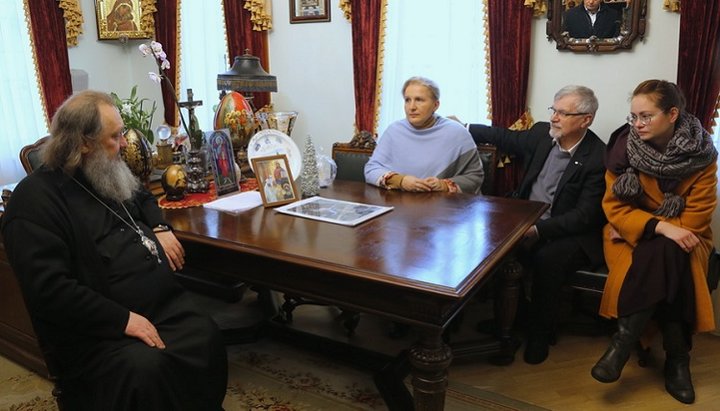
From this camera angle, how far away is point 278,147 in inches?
89.7

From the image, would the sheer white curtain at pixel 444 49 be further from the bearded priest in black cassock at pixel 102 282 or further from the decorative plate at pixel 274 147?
the bearded priest in black cassock at pixel 102 282

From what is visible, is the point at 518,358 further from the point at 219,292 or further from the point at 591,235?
the point at 219,292

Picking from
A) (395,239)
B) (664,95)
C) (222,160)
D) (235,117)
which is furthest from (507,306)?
(235,117)

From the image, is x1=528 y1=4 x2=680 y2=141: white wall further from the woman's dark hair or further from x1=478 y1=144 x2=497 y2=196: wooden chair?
the woman's dark hair

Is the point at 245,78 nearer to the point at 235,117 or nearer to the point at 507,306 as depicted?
the point at 235,117

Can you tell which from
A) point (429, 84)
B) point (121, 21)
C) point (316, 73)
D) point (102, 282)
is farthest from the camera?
point (121, 21)

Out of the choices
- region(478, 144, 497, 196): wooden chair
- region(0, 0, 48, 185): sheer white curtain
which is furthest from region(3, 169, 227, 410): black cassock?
region(0, 0, 48, 185): sheer white curtain

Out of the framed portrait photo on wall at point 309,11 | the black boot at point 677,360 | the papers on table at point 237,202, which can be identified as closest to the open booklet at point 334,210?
the papers on table at point 237,202

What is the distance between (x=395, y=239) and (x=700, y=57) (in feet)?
5.88

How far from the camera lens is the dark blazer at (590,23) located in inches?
104

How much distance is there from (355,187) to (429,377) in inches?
45.2

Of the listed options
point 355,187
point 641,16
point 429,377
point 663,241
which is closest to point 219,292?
point 355,187

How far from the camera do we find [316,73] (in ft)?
12.1

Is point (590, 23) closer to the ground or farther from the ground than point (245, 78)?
farther from the ground
